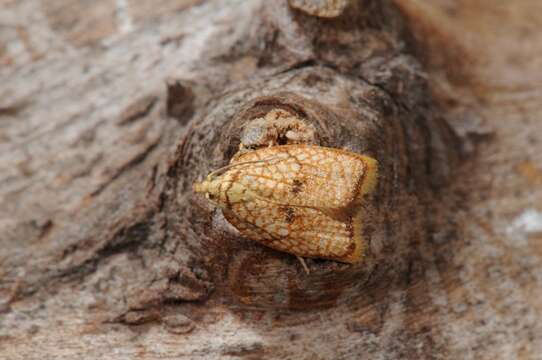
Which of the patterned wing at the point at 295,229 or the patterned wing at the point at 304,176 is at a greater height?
the patterned wing at the point at 304,176

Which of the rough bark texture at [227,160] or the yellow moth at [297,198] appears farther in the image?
the rough bark texture at [227,160]

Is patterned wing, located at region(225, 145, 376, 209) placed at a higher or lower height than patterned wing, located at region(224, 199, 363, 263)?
higher

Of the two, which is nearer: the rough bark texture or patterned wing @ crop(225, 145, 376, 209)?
patterned wing @ crop(225, 145, 376, 209)

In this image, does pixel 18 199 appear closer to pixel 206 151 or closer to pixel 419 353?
pixel 206 151

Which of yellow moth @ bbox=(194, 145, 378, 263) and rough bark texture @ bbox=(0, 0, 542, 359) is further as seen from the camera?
rough bark texture @ bbox=(0, 0, 542, 359)

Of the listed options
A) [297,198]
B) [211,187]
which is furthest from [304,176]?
[211,187]

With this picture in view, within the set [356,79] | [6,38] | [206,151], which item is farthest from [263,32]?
[6,38]
